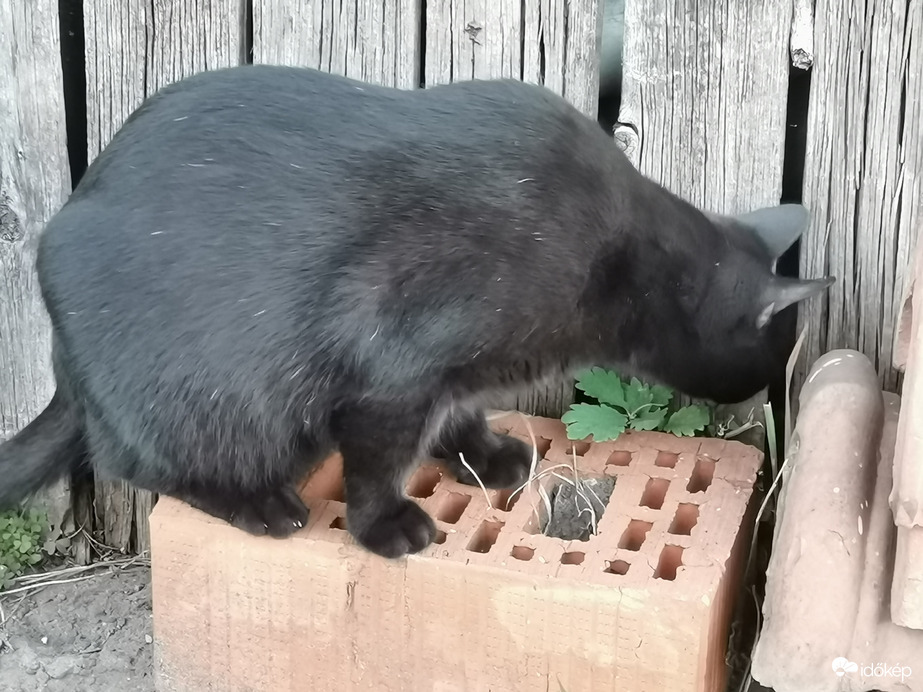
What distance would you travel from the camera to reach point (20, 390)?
2.07 meters

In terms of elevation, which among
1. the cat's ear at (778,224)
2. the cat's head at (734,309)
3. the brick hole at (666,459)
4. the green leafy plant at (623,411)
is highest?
the cat's ear at (778,224)

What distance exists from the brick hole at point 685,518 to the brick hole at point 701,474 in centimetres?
11

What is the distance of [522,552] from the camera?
1491mm

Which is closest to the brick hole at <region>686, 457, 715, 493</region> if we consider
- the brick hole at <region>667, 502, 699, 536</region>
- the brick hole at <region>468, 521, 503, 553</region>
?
the brick hole at <region>667, 502, 699, 536</region>

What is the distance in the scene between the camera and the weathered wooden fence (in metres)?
1.70

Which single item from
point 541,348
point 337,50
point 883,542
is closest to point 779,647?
point 883,542

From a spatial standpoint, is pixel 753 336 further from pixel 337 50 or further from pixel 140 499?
pixel 140 499

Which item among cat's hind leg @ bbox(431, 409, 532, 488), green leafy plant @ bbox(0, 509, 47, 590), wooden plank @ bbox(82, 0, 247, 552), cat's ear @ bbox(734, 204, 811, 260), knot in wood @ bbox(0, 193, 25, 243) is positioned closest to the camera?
cat's ear @ bbox(734, 204, 811, 260)

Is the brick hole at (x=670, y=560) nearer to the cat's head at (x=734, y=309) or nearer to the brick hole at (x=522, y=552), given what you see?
the brick hole at (x=522, y=552)

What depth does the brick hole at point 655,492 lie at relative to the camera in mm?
1666

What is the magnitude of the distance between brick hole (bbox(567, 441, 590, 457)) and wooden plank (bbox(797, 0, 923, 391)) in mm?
447

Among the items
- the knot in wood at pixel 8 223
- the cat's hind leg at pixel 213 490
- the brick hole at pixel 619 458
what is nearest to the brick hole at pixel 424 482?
the cat's hind leg at pixel 213 490

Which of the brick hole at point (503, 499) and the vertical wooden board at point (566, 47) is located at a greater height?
the vertical wooden board at point (566, 47)

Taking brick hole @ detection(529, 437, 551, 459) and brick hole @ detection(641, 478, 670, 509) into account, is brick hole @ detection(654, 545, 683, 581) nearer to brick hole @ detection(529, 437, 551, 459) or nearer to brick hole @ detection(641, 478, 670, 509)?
brick hole @ detection(641, 478, 670, 509)
